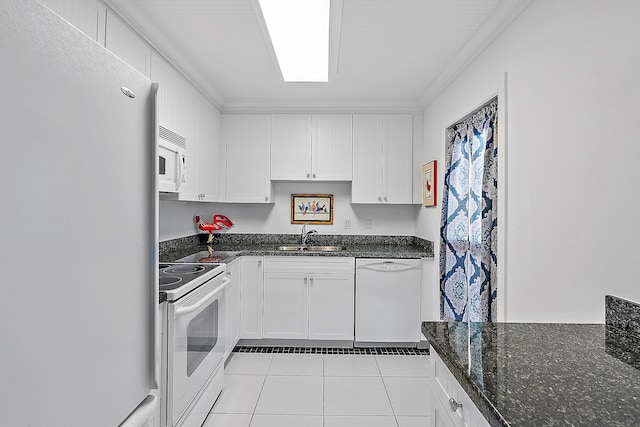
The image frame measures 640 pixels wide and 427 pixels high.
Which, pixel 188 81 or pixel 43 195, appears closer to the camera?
pixel 43 195

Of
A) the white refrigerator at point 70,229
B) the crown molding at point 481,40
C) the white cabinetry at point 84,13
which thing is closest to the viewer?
the white refrigerator at point 70,229

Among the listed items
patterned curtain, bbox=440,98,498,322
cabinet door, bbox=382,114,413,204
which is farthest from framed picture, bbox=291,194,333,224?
patterned curtain, bbox=440,98,498,322

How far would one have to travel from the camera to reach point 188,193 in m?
2.72

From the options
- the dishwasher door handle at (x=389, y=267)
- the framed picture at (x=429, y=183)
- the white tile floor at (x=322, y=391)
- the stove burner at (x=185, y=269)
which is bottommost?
the white tile floor at (x=322, y=391)

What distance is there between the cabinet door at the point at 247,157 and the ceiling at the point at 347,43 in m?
0.30

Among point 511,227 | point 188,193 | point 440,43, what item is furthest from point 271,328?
point 440,43

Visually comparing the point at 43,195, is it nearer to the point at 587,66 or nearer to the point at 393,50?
the point at 587,66

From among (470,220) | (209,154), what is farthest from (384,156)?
(209,154)

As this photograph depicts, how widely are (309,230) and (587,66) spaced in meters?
2.87

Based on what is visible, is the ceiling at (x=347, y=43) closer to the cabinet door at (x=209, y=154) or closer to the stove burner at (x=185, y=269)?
the cabinet door at (x=209, y=154)

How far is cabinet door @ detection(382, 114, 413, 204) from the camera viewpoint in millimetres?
3480

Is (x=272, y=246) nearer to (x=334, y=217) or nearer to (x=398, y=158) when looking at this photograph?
(x=334, y=217)

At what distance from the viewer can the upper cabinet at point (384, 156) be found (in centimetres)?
348

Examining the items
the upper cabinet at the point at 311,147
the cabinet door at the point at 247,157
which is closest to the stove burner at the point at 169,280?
the cabinet door at the point at 247,157
